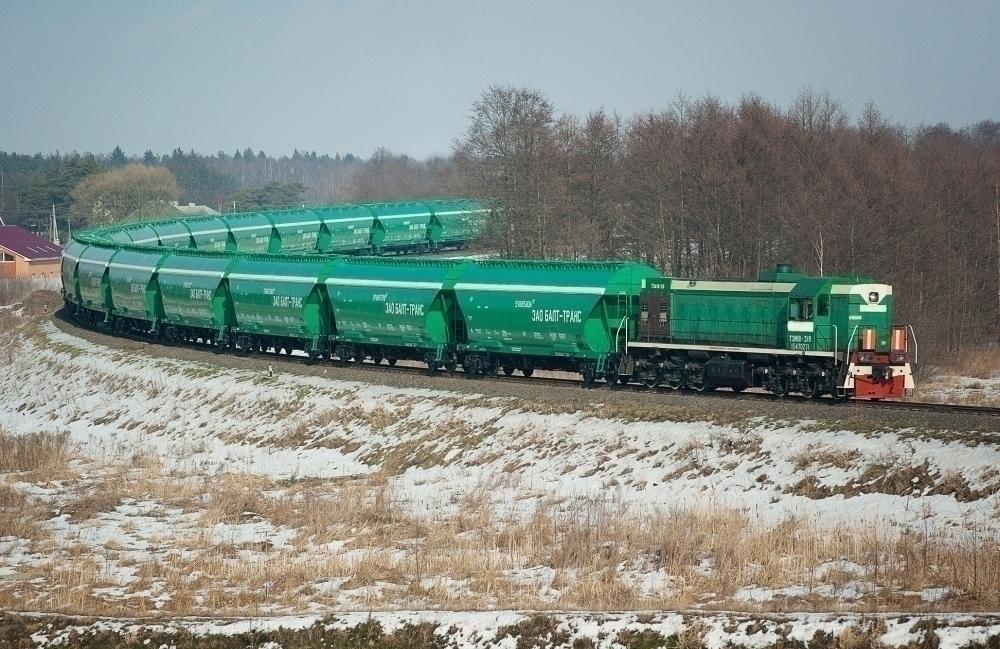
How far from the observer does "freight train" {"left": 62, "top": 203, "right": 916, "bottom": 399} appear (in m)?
29.6

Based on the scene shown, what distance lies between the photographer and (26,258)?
4921 inches

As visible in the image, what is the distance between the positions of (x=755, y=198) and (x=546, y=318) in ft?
84.4

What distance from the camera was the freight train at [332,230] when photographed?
8031cm

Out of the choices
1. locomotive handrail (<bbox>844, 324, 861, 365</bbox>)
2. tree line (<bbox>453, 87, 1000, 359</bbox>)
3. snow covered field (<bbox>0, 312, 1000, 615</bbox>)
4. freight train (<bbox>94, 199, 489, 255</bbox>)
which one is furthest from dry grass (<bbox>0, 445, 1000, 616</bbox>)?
freight train (<bbox>94, 199, 489, 255</bbox>)

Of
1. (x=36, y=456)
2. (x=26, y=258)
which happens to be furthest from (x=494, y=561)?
(x=26, y=258)

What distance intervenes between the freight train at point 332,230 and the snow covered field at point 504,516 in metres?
45.7

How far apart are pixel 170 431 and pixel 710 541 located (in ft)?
80.0

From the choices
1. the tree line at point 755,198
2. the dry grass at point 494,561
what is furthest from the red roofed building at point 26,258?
the dry grass at point 494,561

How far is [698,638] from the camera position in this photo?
15484 millimetres

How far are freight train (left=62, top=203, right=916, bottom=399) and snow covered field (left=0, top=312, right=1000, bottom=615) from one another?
3052 mm

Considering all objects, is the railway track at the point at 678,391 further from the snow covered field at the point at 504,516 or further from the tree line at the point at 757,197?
the tree line at the point at 757,197

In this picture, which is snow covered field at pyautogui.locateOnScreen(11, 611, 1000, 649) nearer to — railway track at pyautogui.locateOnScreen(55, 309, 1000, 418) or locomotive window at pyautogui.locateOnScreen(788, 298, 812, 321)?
railway track at pyautogui.locateOnScreen(55, 309, 1000, 418)

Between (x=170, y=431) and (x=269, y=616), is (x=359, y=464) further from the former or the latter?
(x=269, y=616)

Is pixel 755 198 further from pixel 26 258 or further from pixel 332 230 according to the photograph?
pixel 26 258
